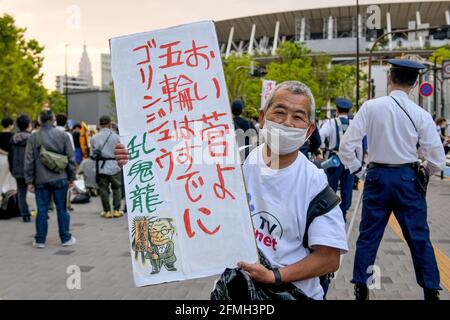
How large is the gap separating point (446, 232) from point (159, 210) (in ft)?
20.9

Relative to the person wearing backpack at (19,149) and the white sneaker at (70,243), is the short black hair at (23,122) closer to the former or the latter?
the person wearing backpack at (19,149)

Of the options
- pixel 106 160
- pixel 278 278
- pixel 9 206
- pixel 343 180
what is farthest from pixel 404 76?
pixel 9 206

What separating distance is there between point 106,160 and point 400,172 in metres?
5.90

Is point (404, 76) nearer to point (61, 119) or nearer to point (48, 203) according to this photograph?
point (48, 203)

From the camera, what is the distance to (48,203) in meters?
6.70

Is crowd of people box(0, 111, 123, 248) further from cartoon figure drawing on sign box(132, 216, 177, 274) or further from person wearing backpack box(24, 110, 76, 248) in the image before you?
cartoon figure drawing on sign box(132, 216, 177, 274)

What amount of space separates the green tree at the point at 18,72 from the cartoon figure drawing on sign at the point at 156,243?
2779 centimetres

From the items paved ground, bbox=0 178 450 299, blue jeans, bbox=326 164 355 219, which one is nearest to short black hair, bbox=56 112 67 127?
paved ground, bbox=0 178 450 299

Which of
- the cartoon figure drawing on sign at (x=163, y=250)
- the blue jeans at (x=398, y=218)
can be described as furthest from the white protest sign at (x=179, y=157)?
the blue jeans at (x=398, y=218)

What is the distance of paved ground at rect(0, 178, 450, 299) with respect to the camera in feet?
15.4

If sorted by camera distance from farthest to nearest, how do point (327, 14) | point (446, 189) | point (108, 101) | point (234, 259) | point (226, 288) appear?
point (327, 14), point (108, 101), point (446, 189), point (234, 259), point (226, 288)
